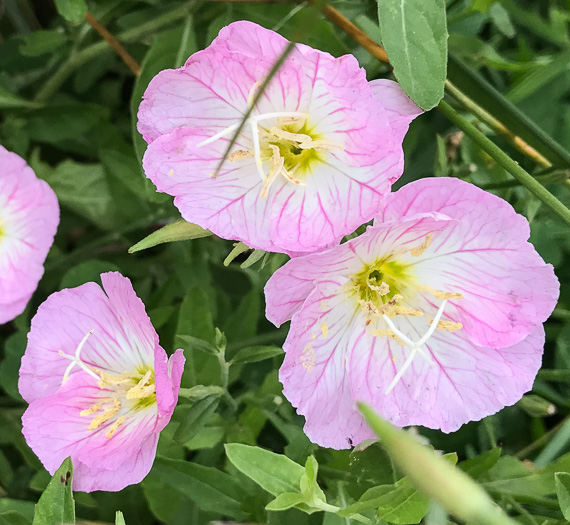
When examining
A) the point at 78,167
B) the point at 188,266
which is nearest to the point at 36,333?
the point at 188,266

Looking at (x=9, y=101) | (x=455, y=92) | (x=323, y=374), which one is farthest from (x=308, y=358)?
(x=9, y=101)

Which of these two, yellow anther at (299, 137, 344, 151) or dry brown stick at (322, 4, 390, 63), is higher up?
dry brown stick at (322, 4, 390, 63)

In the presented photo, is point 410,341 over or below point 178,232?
below

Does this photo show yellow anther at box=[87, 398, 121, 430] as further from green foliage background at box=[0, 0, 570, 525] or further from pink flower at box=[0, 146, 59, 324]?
pink flower at box=[0, 146, 59, 324]

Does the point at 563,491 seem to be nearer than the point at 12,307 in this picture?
Yes

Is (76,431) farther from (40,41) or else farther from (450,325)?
(40,41)

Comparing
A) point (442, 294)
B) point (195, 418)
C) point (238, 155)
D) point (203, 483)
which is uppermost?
point (238, 155)

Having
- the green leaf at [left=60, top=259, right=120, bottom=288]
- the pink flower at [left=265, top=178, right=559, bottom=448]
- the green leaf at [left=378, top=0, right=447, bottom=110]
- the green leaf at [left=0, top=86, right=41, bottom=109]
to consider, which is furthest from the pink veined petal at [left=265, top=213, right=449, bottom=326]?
the green leaf at [left=0, top=86, right=41, bottom=109]
